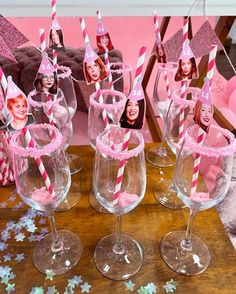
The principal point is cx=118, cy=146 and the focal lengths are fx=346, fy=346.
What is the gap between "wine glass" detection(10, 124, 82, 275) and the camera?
2.35 ft

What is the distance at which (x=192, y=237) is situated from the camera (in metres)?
0.90

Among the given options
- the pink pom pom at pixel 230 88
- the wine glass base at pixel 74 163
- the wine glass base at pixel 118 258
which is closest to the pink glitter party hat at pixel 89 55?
the wine glass base at pixel 74 163

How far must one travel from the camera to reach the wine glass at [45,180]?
72 centimetres

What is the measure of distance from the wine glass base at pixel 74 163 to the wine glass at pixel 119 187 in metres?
0.29

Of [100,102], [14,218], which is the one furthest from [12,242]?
[100,102]

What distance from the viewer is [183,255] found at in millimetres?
860

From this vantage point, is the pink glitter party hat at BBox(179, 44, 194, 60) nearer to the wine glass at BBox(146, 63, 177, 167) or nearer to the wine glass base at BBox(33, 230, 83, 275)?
the wine glass at BBox(146, 63, 177, 167)

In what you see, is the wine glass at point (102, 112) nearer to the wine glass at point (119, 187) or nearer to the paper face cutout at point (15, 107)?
the wine glass at point (119, 187)

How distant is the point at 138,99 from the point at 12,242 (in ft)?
1.59

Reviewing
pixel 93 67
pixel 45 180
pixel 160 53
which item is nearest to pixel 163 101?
pixel 160 53

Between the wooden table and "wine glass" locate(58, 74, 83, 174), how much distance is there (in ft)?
0.17

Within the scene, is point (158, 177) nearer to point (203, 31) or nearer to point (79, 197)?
point (79, 197)

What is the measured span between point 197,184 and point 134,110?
0.27 meters

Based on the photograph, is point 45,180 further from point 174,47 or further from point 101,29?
point 174,47
